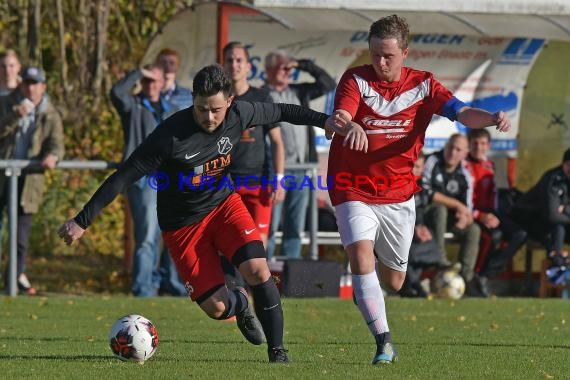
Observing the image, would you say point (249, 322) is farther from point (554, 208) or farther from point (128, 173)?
point (554, 208)

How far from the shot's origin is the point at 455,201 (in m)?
15.5

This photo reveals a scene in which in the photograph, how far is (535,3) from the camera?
15.2 metres

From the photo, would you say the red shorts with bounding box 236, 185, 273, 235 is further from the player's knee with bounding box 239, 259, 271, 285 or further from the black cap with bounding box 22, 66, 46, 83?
the player's knee with bounding box 239, 259, 271, 285

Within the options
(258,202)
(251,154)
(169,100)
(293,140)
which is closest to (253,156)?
(251,154)

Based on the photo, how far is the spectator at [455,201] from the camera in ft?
50.3

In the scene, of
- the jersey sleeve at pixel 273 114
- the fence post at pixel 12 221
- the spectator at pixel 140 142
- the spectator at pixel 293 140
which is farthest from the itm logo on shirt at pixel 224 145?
the spectator at pixel 293 140

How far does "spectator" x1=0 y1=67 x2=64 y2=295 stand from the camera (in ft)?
46.1

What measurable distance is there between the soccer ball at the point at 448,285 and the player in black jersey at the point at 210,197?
570cm

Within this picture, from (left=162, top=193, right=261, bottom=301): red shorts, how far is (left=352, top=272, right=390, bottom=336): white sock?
77 cm

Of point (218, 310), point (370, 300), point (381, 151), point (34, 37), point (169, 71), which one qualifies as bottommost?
point (218, 310)

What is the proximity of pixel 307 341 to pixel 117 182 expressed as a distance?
2628mm

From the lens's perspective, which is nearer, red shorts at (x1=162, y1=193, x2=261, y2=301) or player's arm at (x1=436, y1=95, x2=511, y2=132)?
player's arm at (x1=436, y1=95, x2=511, y2=132)

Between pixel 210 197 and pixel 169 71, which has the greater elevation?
pixel 169 71

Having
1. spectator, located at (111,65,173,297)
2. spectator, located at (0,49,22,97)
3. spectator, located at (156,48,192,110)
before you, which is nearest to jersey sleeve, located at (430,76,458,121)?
spectator, located at (111,65,173,297)
